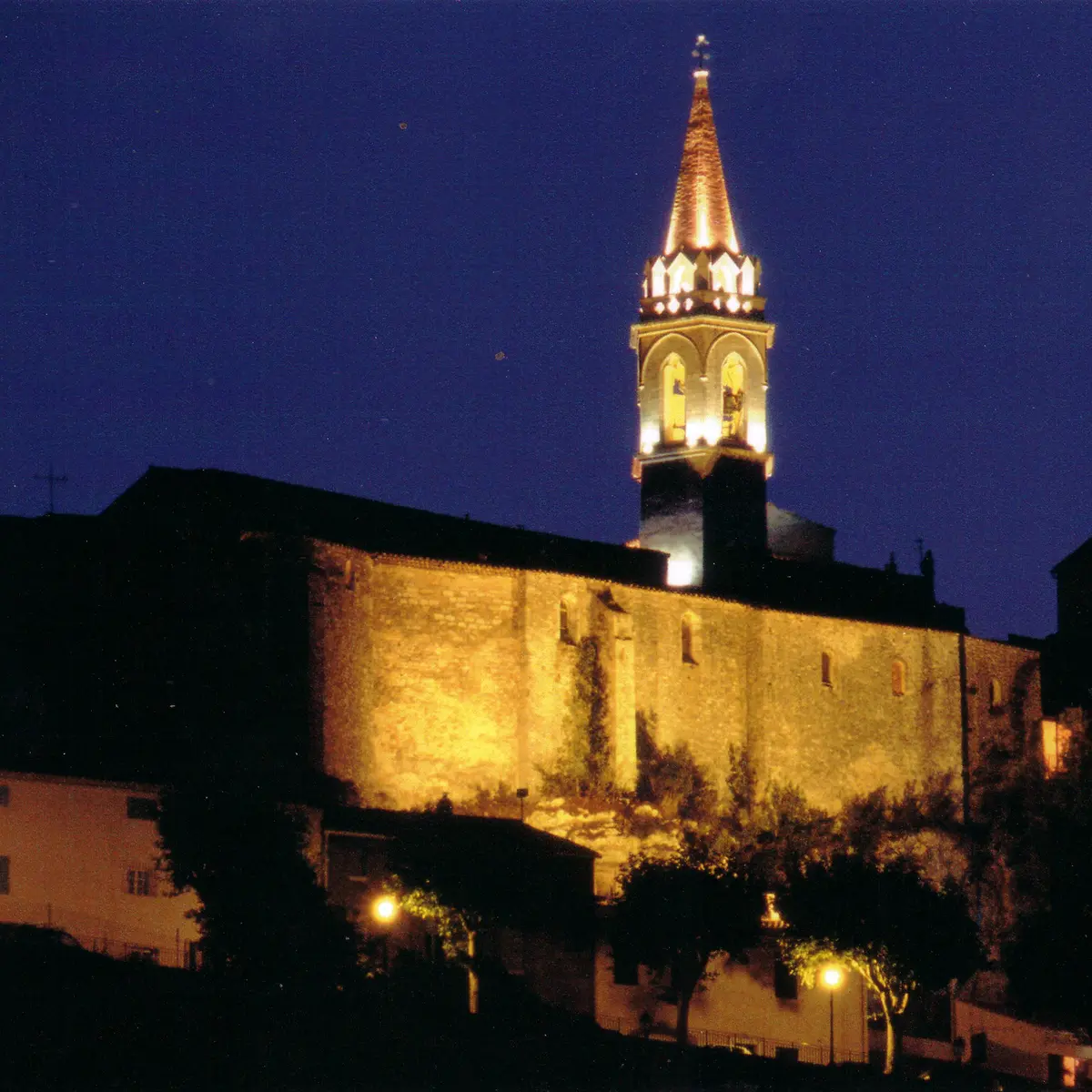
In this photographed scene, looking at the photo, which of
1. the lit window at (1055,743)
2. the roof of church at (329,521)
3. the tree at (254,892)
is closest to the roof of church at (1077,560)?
the lit window at (1055,743)

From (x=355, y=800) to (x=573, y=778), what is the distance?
618 cm

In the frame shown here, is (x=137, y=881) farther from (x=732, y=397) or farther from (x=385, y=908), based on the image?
(x=732, y=397)

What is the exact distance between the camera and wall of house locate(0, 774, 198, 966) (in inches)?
1880

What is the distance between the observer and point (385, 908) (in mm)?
48812

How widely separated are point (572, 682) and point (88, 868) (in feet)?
45.3

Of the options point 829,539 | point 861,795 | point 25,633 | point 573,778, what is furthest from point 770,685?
point 25,633

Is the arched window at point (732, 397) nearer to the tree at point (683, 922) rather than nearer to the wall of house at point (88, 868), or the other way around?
the tree at point (683, 922)

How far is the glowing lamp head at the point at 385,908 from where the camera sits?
160 feet

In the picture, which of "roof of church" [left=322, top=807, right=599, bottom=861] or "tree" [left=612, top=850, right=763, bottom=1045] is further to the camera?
"roof of church" [left=322, top=807, right=599, bottom=861]

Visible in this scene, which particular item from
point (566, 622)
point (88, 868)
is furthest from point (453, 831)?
point (566, 622)

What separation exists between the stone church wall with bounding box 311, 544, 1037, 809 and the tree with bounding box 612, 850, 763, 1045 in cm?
679

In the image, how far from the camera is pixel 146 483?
184 feet

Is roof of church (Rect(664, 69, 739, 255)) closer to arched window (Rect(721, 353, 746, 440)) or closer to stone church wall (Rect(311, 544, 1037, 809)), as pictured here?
arched window (Rect(721, 353, 746, 440))

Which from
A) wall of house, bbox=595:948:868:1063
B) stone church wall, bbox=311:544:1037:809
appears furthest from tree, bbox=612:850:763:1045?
stone church wall, bbox=311:544:1037:809
